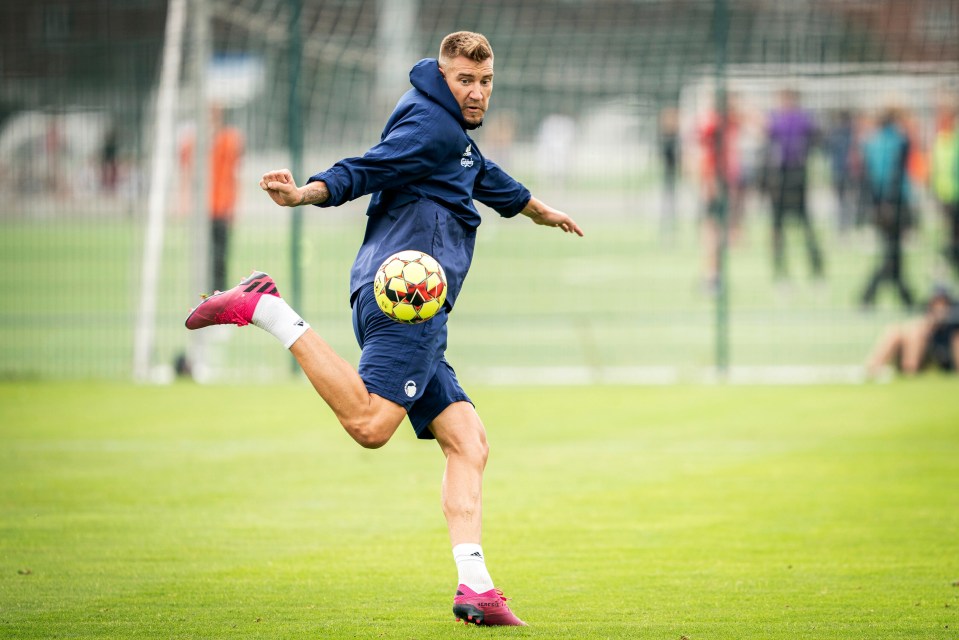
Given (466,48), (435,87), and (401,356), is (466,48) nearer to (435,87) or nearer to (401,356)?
(435,87)

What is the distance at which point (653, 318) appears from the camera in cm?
1703

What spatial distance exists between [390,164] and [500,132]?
1080 centimetres

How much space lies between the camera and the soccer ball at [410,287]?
5648 mm

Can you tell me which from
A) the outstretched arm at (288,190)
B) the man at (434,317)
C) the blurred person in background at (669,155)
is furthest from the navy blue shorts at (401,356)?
the blurred person in background at (669,155)

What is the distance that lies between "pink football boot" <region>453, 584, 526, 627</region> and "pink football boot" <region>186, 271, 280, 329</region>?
1463 mm

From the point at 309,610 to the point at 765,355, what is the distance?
11534 mm

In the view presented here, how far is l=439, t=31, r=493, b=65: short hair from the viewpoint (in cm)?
588

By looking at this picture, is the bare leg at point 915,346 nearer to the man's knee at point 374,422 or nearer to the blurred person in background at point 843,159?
the blurred person in background at point 843,159

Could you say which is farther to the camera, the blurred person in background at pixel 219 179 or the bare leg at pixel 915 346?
the blurred person in background at pixel 219 179

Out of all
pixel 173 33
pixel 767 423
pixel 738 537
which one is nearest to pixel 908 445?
pixel 767 423

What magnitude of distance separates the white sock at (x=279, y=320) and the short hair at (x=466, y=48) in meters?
1.21

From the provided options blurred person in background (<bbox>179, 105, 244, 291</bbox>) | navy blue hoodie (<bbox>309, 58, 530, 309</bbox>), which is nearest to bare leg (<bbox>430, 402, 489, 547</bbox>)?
navy blue hoodie (<bbox>309, 58, 530, 309</bbox>)

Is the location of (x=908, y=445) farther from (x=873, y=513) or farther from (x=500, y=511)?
(x=500, y=511)

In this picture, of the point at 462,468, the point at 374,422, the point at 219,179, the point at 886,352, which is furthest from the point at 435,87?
the point at 219,179
